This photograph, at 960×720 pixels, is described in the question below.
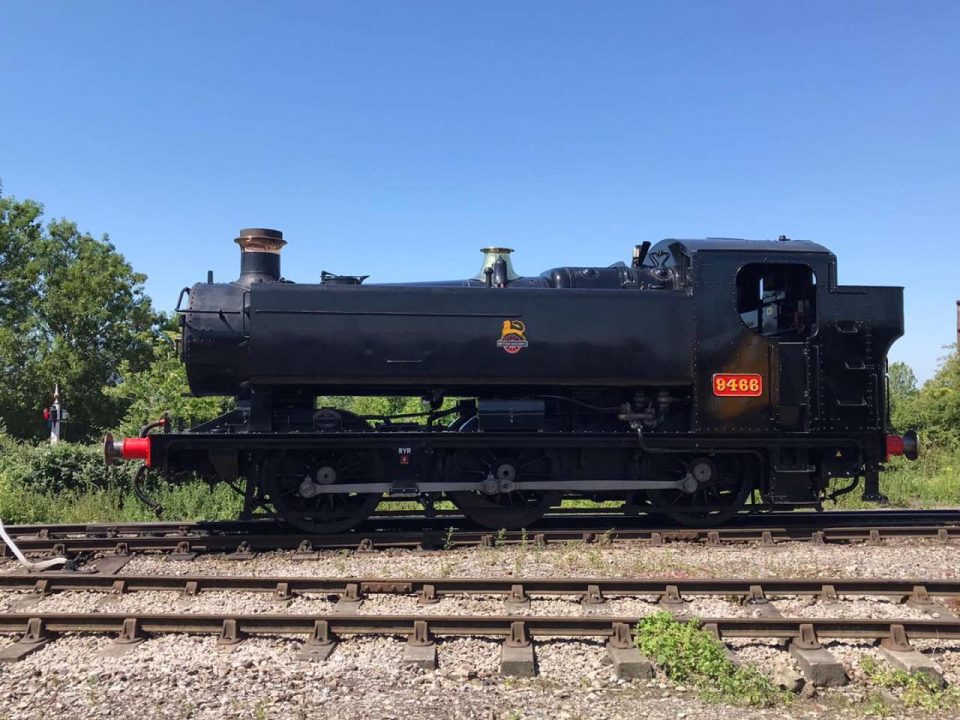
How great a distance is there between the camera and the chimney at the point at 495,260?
8.47 meters

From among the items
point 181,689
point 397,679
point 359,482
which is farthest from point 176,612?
point 359,482

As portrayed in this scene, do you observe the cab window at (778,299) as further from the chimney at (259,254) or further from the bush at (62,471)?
the bush at (62,471)

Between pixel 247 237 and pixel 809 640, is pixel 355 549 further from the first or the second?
pixel 809 640

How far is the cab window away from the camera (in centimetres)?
805

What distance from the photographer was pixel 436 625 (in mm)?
4984

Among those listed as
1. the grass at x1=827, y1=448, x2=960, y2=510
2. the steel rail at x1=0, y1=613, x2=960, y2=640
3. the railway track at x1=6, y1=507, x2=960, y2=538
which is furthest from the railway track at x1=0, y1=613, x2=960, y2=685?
the grass at x1=827, y1=448, x2=960, y2=510

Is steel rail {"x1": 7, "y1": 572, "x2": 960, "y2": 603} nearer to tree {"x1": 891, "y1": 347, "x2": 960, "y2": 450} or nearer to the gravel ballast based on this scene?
the gravel ballast

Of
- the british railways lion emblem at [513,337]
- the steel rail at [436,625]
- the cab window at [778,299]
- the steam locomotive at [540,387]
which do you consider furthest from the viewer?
the cab window at [778,299]

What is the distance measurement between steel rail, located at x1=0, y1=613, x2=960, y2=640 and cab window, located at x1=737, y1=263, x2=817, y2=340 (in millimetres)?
3805

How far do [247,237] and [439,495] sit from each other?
357 cm

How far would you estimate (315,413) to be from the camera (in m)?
7.82

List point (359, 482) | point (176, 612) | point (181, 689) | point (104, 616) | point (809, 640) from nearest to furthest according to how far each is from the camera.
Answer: point (181, 689), point (809, 640), point (104, 616), point (176, 612), point (359, 482)

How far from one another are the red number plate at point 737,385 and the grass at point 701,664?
139 inches

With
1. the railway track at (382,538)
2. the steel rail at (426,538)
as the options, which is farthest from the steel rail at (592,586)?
the steel rail at (426,538)
